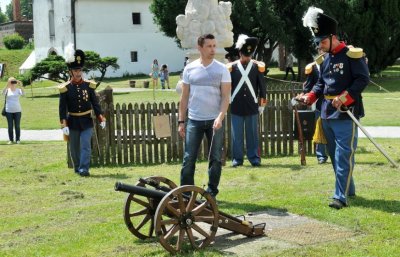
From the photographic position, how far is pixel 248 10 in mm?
36656

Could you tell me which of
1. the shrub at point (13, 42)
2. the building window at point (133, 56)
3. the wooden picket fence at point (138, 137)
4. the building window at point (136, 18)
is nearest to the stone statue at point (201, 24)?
the wooden picket fence at point (138, 137)

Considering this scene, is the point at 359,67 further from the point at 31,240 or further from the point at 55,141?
the point at 55,141

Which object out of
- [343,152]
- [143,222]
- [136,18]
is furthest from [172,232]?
[136,18]

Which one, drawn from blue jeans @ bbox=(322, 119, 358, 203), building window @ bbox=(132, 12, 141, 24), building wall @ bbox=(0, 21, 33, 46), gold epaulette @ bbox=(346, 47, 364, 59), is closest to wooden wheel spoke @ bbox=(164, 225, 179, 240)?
blue jeans @ bbox=(322, 119, 358, 203)

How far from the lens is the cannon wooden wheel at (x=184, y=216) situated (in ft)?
19.7

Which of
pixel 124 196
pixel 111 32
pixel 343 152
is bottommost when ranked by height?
pixel 124 196

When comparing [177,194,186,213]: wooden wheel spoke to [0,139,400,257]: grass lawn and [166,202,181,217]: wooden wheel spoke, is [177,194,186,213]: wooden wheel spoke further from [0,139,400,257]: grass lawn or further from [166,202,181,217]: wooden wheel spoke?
[0,139,400,257]: grass lawn

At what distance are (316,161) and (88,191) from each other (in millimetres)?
4240

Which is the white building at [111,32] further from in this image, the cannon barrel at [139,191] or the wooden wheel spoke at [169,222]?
the wooden wheel spoke at [169,222]

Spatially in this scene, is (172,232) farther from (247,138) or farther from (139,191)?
(247,138)

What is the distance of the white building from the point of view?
53.5 metres

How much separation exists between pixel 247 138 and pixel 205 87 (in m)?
4.15

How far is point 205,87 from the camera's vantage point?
25.0ft

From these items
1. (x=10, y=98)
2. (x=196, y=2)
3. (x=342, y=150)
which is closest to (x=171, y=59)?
(x=10, y=98)
